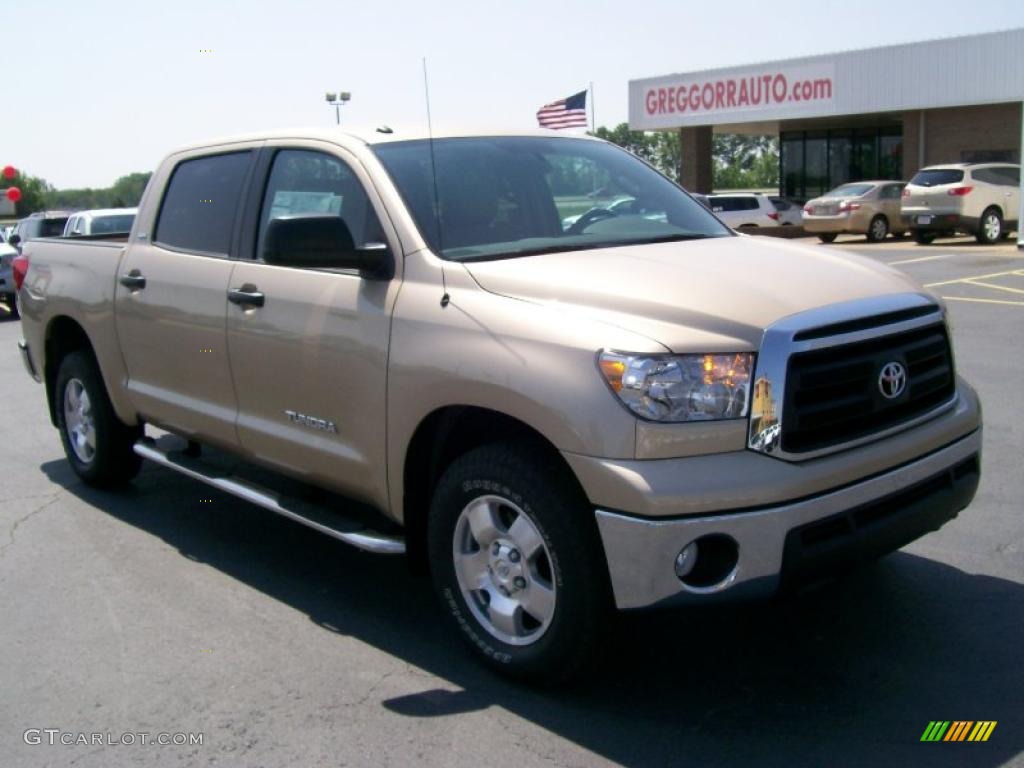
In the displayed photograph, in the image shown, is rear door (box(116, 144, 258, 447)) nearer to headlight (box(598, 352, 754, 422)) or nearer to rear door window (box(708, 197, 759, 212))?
headlight (box(598, 352, 754, 422))

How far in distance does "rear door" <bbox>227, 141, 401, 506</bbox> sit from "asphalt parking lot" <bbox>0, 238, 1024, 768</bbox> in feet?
2.16

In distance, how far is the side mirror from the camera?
13.8 ft

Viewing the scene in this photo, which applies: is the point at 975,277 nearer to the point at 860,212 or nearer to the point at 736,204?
the point at 860,212

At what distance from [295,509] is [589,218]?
1.77 meters

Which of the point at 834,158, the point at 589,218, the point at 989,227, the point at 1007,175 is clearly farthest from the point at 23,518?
the point at 834,158

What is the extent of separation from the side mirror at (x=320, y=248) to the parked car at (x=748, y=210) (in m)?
26.6

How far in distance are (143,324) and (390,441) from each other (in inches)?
84.1

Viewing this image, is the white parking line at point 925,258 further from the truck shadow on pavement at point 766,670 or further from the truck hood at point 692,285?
the truck hood at point 692,285

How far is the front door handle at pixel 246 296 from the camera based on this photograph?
484 centimetres

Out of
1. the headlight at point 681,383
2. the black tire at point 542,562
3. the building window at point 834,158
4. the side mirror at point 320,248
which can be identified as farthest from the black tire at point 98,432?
the building window at point 834,158

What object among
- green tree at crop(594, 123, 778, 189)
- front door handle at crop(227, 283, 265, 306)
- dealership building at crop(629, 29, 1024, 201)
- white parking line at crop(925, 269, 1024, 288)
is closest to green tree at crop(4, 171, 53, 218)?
green tree at crop(594, 123, 778, 189)

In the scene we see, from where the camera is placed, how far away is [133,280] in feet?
19.0

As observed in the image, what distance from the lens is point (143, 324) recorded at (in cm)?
574

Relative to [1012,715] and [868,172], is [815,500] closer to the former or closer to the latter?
[1012,715]
